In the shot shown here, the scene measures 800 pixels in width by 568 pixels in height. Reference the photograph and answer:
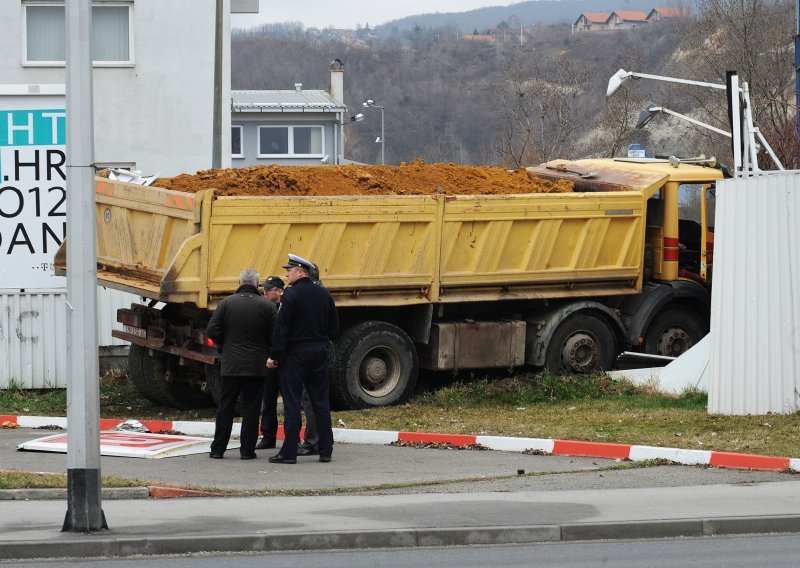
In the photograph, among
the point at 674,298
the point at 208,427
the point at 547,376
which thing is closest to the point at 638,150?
the point at 674,298

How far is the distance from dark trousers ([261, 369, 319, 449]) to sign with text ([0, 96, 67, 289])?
6.58m

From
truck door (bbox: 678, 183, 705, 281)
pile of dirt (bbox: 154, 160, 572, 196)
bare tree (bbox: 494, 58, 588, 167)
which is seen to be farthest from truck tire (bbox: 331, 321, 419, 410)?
bare tree (bbox: 494, 58, 588, 167)

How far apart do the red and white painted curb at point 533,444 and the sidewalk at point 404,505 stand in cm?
11

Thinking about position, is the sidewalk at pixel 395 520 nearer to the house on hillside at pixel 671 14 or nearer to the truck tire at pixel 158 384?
the truck tire at pixel 158 384

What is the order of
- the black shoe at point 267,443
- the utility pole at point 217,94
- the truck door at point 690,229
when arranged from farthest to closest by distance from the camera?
the utility pole at point 217,94 → the truck door at point 690,229 → the black shoe at point 267,443

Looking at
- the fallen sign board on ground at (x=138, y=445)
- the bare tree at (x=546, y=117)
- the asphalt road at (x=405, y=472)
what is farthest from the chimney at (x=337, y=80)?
the asphalt road at (x=405, y=472)

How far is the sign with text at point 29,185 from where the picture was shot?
1820 cm

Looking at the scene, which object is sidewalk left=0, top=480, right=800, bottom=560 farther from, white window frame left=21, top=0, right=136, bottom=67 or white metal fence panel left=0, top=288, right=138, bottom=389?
white window frame left=21, top=0, right=136, bottom=67

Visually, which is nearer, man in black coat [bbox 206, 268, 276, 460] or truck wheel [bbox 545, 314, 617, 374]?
man in black coat [bbox 206, 268, 276, 460]

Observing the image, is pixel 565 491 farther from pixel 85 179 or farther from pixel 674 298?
pixel 674 298

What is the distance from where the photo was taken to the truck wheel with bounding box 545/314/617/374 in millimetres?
16594

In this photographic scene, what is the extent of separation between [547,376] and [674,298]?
7.41 feet

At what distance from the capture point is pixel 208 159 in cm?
2495

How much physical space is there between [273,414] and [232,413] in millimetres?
695
